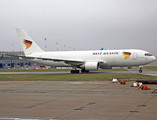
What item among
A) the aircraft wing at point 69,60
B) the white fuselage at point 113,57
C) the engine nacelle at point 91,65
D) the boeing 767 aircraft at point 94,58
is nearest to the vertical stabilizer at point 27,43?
the boeing 767 aircraft at point 94,58

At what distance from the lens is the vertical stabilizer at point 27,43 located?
45.4 meters

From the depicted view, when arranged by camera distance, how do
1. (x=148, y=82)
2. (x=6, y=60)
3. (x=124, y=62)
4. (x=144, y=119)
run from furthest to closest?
(x=6, y=60) → (x=124, y=62) → (x=148, y=82) → (x=144, y=119)

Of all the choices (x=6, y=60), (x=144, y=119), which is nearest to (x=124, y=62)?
(x=144, y=119)

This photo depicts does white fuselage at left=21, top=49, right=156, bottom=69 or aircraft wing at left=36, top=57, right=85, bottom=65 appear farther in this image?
aircraft wing at left=36, top=57, right=85, bottom=65

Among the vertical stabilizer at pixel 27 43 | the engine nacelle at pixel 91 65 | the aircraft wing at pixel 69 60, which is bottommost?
the engine nacelle at pixel 91 65

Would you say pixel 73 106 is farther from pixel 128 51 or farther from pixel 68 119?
pixel 128 51

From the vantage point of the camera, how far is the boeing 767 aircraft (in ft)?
128

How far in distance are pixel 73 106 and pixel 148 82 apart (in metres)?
11.5

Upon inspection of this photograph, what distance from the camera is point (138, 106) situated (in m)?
9.81

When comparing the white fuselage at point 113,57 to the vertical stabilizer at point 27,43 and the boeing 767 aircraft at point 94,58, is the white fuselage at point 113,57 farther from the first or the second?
the vertical stabilizer at point 27,43

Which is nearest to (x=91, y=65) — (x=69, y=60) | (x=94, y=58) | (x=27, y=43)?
(x=94, y=58)

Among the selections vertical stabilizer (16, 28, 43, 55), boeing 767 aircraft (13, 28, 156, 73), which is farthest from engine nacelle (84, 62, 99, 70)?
vertical stabilizer (16, 28, 43, 55)

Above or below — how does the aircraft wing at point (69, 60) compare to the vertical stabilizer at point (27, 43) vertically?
below

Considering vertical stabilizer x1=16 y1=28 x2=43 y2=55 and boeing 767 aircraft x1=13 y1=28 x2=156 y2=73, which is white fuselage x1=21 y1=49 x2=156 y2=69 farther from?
vertical stabilizer x1=16 y1=28 x2=43 y2=55
